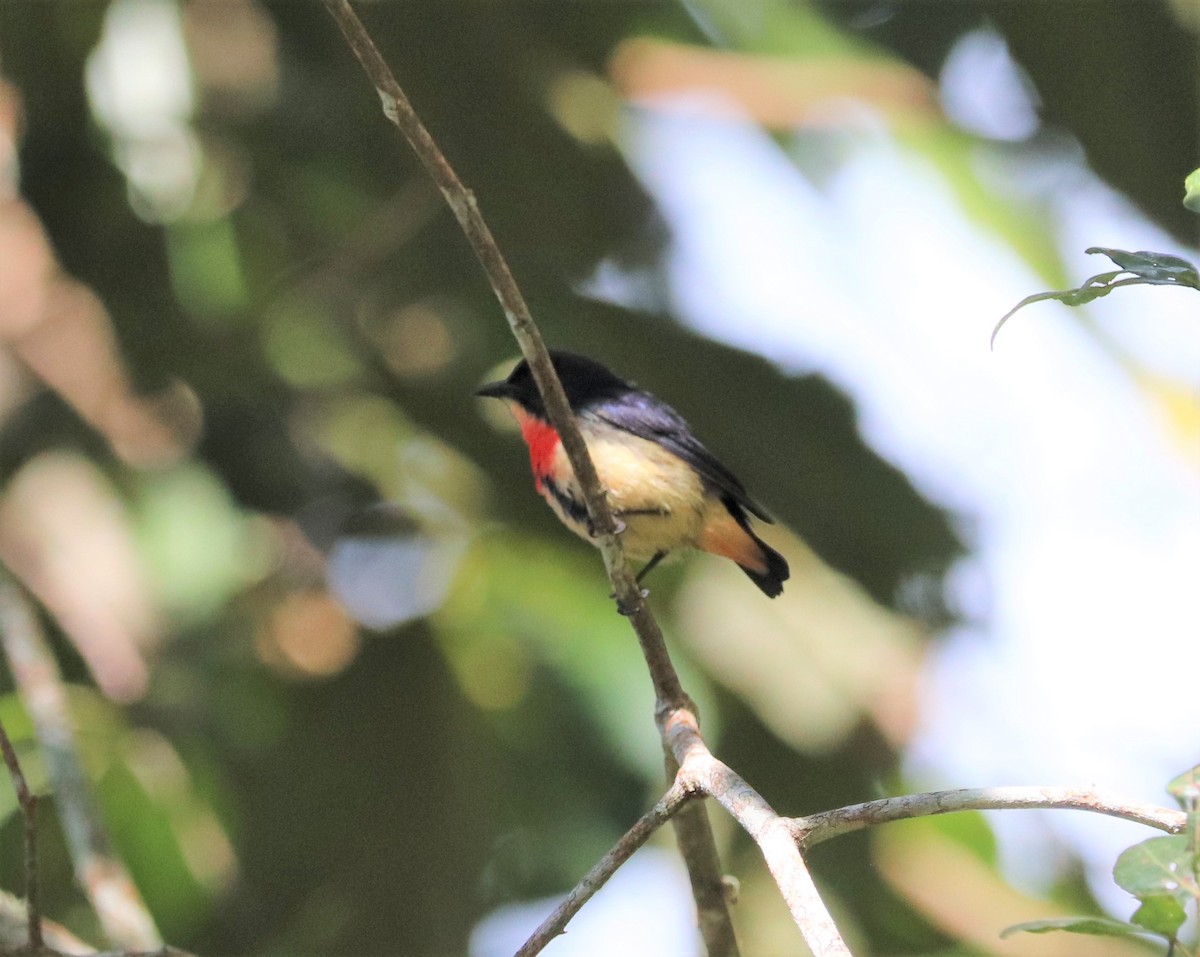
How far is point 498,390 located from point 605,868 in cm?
243

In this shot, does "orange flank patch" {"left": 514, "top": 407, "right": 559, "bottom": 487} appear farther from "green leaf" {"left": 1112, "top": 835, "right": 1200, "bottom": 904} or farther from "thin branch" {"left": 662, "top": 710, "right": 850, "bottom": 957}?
"green leaf" {"left": 1112, "top": 835, "right": 1200, "bottom": 904}

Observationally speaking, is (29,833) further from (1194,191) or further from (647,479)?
(647,479)

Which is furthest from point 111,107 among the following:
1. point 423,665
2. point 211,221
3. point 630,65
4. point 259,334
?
point 423,665

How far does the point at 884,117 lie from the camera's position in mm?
4457

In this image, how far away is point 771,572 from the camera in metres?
4.14

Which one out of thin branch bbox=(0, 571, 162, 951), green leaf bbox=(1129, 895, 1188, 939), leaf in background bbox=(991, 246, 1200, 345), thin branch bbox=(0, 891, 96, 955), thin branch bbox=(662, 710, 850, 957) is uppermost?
leaf in background bbox=(991, 246, 1200, 345)

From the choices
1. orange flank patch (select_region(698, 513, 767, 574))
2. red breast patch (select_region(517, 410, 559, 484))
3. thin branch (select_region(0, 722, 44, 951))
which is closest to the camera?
thin branch (select_region(0, 722, 44, 951))

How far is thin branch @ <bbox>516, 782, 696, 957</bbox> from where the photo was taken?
1920 millimetres

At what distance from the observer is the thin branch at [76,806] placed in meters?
3.12

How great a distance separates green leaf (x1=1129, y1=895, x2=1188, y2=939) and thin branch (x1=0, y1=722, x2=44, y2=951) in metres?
1.67

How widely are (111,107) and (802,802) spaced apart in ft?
11.2

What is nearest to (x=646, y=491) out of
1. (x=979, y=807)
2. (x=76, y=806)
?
(x=76, y=806)

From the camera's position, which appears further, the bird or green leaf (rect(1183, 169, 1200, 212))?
the bird

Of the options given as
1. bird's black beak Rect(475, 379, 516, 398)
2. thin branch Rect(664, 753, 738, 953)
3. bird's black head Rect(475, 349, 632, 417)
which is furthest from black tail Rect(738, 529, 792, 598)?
thin branch Rect(664, 753, 738, 953)
